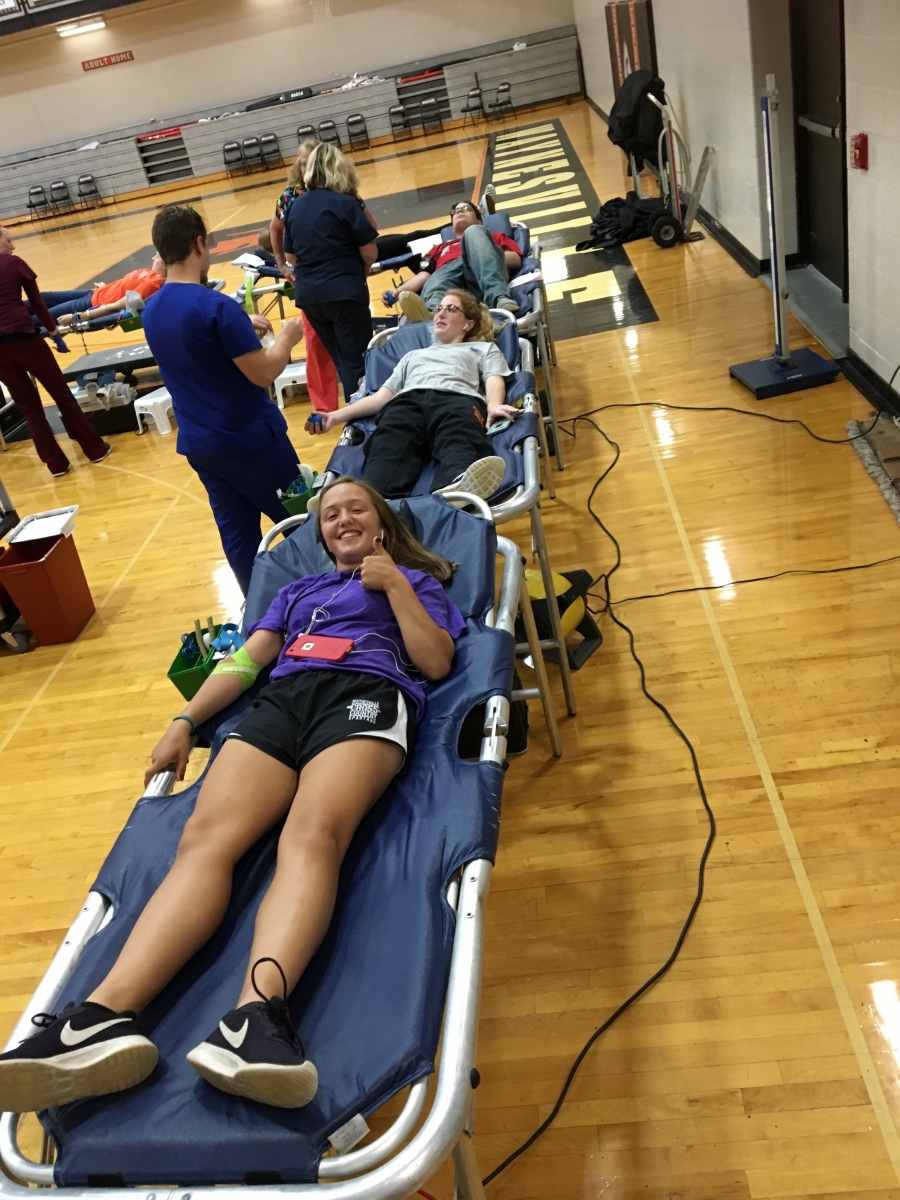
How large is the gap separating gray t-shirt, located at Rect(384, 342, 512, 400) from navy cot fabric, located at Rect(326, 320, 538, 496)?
113 millimetres

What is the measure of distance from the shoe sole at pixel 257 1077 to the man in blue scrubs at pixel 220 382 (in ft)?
7.26

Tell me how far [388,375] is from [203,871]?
2786 millimetres

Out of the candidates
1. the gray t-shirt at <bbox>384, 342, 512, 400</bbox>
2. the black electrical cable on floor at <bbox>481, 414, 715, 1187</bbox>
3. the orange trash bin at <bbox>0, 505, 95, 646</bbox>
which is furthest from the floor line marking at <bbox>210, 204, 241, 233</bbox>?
the black electrical cable on floor at <bbox>481, 414, 715, 1187</bbox>

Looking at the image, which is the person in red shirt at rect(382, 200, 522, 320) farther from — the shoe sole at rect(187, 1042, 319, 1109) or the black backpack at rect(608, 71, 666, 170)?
the shoe sole at rect(187, 1042, 319, 1109)

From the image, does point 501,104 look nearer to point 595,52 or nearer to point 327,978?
point 595,52

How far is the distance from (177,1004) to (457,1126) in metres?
0.56

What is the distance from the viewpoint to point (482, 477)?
108 inches

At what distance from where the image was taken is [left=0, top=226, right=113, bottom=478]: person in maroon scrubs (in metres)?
5.55

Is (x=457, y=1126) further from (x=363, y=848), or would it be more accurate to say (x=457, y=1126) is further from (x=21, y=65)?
(x=21, y=65)

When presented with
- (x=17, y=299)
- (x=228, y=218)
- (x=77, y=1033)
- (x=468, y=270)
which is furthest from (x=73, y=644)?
(x=228, y=218)

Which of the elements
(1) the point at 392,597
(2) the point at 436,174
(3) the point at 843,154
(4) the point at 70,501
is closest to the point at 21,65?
(2) the point at 436,174

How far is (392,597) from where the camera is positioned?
2020mm

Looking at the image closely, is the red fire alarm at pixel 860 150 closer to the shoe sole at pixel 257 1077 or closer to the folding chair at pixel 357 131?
the shoe sole at pixel 257 1077

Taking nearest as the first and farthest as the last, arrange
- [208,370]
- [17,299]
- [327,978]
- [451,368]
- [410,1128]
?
[410,1128]
[327,978]
[208,370]
[451,368]
[17,299]
